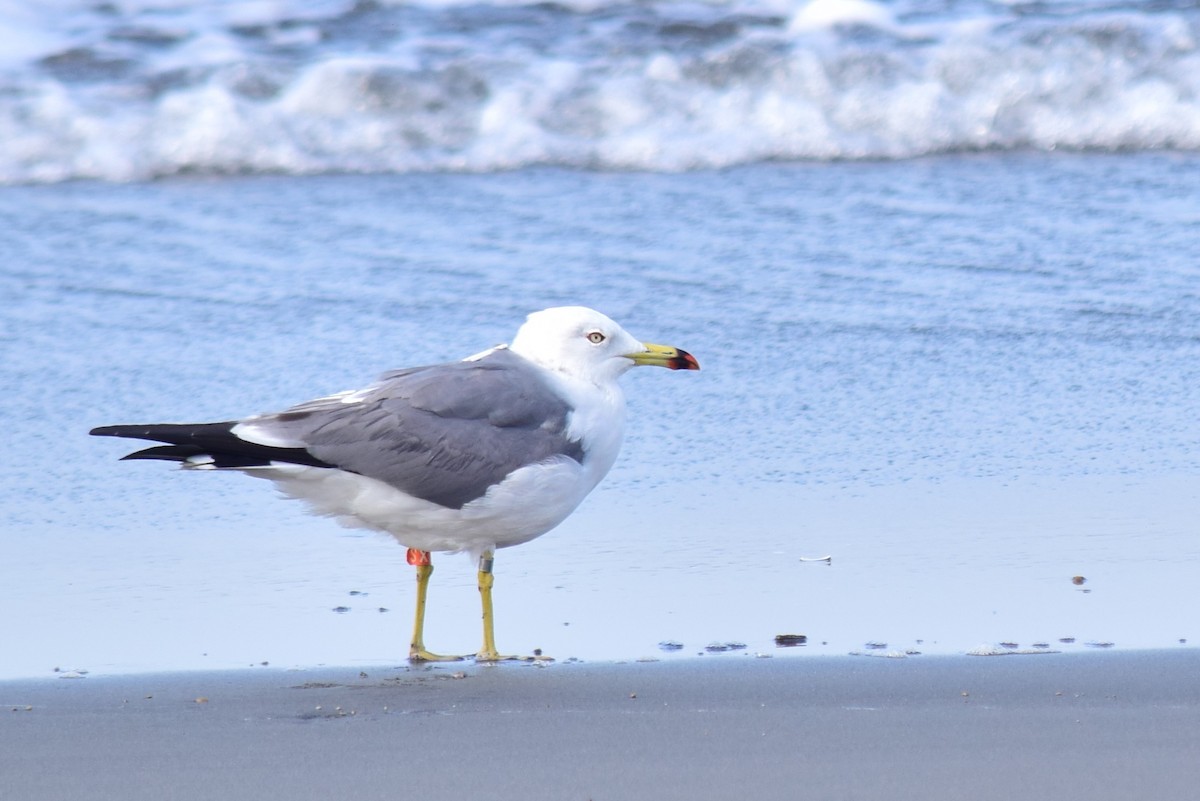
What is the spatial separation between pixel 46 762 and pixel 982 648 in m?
1.91

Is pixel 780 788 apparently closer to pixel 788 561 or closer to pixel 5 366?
pixel 788 561

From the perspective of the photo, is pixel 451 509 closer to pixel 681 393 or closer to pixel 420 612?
pixel 420 612

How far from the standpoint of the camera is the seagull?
430 cm

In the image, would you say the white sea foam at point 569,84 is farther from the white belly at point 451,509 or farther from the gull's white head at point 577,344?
the white belly at point 451,509

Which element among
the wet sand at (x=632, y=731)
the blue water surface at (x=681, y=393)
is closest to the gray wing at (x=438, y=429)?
the blue water surface at (x=681, y=393)

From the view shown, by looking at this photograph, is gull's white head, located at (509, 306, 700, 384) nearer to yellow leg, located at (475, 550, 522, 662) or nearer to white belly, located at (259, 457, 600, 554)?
white belly, located at (259, 457, 600, 554)

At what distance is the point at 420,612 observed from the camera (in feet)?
14.0

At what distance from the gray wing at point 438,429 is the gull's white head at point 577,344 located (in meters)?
0.17

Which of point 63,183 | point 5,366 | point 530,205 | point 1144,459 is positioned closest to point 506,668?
point 1144,459

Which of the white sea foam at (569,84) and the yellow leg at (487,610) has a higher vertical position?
the white sea foam at (569,84)

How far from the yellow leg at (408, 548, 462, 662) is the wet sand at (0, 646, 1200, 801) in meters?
0.11

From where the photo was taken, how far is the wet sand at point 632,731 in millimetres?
3148

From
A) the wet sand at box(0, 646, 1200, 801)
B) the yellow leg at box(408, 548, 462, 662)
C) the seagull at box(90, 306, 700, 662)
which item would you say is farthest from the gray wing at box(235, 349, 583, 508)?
the wet sand at box(0, 646, 1200, 801)

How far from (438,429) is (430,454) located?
0.07 metres
